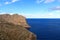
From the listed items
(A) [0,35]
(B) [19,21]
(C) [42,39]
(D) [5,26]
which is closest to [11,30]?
(D) [5,26]

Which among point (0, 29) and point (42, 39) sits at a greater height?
point (0, 29)

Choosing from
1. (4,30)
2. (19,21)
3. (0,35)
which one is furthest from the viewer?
(19,21)

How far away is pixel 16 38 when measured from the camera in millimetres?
25078

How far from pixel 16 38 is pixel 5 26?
249cm

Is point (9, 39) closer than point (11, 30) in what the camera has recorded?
Yes

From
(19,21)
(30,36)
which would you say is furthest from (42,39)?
(19,21)

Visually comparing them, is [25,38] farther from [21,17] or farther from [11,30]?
[21,17]

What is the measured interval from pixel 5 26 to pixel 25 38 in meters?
3.31

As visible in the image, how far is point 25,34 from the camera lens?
88.7 ft

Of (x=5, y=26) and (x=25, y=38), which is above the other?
(x=5, y=26)

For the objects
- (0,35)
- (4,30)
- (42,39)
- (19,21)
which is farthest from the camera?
(19,21)

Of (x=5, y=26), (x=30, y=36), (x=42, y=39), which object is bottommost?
(x=42, y=39)

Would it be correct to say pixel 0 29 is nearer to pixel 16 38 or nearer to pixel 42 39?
pixel 16 38

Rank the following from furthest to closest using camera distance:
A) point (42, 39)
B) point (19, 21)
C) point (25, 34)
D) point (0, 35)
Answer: point (19, 21) → point (42, 39) → point (25, 34) → point (0, 35)
